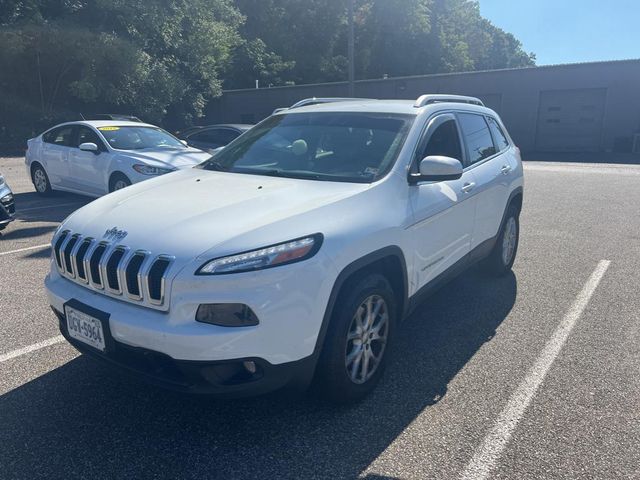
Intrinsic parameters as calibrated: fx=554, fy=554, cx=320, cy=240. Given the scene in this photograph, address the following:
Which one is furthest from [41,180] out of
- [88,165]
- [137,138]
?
[137,138]

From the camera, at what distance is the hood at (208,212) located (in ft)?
9.14

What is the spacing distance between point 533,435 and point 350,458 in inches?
40.7

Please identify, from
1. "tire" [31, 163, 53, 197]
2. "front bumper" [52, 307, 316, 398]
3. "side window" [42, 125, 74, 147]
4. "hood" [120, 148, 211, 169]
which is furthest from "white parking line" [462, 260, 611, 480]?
"tire" [31, 163, 53, 197]

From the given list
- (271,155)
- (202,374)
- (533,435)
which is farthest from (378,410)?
(271,155)

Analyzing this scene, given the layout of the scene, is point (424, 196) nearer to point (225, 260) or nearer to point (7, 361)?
point (225, 260)

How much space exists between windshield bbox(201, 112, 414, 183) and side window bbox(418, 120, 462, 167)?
0.24 m

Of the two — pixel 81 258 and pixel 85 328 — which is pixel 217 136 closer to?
pixel 81 258

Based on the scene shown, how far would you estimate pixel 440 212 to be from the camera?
3920 millimetres

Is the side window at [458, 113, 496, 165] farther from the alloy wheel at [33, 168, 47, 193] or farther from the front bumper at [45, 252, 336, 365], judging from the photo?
the alloy wheel at [33, 168, 47, 193]

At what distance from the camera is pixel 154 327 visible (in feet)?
8.69

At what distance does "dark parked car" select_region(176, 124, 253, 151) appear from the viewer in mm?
14125

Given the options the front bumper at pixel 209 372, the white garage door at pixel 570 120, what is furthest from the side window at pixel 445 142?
the white garage door at pixel 570 120

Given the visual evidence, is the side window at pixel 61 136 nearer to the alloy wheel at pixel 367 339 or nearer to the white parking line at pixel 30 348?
the white parking line at pixel 30 348

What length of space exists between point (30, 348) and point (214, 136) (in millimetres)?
11068
